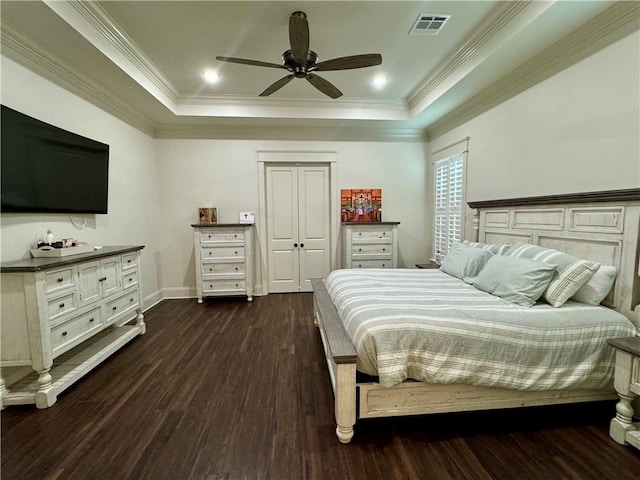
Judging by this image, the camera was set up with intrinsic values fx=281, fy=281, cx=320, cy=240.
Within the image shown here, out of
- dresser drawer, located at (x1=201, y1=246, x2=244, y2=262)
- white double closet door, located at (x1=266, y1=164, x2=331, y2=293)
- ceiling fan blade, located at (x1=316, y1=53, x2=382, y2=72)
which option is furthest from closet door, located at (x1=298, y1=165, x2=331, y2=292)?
ceiling fan blade, located at (x1=316, y1=53, x2=382, y2=72)

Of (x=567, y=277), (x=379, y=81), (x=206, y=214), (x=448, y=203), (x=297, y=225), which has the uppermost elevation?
(x=379, y=81)

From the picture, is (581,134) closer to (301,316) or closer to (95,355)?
(301,316)

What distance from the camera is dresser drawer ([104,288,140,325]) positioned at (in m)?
2.61

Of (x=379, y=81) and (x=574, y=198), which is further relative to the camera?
(x=379, y=81)

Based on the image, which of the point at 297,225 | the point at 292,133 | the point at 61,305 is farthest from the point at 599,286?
the point at 292,133

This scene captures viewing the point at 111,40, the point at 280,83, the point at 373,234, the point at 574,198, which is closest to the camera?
the point at 574,198

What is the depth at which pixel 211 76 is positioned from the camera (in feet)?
11.1

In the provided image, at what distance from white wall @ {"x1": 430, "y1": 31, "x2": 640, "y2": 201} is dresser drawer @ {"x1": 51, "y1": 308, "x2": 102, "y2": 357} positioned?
414cm

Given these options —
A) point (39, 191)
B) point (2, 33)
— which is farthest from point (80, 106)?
point (39, 191)

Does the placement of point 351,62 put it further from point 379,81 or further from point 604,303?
point 604,303

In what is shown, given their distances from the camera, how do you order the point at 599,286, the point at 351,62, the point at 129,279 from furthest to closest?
the point at 129,279, the point at 351,62, the point at 599,286

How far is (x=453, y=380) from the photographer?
1.65m

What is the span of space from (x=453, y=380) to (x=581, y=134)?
2190 mm

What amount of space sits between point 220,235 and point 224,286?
0.78 meters
